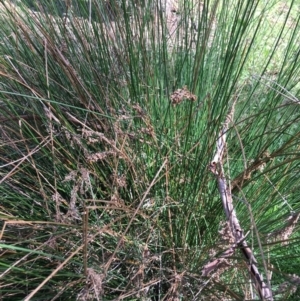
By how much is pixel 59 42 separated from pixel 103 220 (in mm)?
595

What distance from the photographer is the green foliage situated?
3.58ft

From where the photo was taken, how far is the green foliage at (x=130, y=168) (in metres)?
1.09

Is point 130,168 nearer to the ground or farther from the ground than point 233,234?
nearer to the ground

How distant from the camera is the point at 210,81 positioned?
1.67 meters

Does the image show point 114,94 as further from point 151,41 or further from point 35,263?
point 35,263

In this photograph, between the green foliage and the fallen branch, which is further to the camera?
the green foliage

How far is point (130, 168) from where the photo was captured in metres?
1.27

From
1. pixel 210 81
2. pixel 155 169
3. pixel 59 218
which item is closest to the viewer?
pixel 59 218

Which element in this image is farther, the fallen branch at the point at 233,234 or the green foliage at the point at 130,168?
the green foliage at the point at 130,168

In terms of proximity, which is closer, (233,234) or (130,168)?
(233,234)

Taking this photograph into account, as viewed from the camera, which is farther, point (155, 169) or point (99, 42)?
point (99, 42)

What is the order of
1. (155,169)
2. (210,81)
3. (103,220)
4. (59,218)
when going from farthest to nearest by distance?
(210,81), (155,169), (103,220), (59,218)

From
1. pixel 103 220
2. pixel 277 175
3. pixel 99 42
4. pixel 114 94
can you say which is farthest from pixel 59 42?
pixel 277 175

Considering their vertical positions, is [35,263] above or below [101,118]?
below
